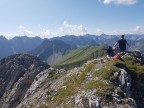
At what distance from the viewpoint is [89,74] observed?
2061 inches

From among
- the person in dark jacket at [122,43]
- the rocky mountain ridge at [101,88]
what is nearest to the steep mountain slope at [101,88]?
the rocky mountain ridge at [101,88]

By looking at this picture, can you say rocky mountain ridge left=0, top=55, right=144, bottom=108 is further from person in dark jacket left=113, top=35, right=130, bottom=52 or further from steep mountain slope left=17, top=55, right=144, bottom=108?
person in dark jacket left=113, top=35, right=130, bottom=52

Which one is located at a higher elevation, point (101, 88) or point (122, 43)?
point (122, 43)

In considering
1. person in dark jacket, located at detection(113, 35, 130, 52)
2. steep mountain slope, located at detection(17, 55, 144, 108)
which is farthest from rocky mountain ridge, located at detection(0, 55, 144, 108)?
person in dark jacket, located at detection(113, 35, 130, 52)

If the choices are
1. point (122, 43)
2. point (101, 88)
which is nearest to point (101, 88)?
point (101, 88)

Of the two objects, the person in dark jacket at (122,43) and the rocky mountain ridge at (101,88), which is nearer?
the rocky mountain ridge at (101,88)

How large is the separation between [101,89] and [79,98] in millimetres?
3772

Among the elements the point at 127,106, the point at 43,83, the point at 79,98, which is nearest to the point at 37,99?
the point at 43,83

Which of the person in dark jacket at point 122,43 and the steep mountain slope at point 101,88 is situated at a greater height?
the person in dark jacket at point 122,43

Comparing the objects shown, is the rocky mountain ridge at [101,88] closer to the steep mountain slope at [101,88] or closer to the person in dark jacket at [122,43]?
the steep mountain slope at [101,88]

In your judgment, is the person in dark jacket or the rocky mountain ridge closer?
the rocky mountain ridge

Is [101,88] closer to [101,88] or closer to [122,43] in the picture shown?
[101,88]

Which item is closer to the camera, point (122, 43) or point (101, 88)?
point (101, 88)

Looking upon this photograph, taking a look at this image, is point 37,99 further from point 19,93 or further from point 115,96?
point 19,93
